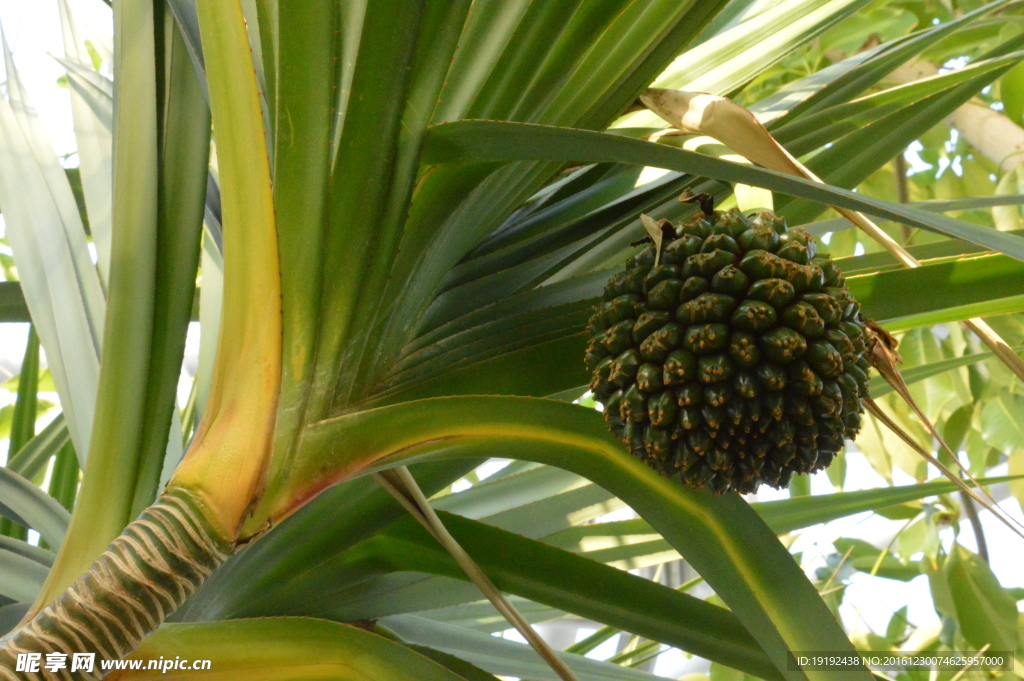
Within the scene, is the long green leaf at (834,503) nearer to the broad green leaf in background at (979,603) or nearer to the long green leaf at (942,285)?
the long green leaf at (942,285)

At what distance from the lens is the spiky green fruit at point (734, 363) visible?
19.0 inches

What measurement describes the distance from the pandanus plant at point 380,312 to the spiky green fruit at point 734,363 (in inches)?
1.5

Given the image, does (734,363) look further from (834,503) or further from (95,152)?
(95,152)

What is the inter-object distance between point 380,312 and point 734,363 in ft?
0.76

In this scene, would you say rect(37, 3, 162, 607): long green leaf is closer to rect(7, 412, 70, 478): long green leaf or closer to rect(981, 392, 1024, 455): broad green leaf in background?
rect(7, 412, 70, 478): long green leaf

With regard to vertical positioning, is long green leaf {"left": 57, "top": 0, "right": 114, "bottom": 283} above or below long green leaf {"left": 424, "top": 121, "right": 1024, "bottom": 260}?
above

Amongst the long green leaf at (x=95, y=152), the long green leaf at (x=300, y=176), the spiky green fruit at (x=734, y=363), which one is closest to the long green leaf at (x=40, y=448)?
the long green leaf at (x=95, y=152)

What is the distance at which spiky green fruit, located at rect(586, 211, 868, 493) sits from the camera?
1.58ft

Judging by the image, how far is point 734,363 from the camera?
49 centimetres

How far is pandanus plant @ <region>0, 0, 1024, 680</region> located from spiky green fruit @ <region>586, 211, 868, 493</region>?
0.12 ft

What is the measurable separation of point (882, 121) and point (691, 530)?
442 millimetres

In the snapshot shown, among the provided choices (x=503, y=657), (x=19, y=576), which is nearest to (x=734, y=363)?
(x=503, y=657)

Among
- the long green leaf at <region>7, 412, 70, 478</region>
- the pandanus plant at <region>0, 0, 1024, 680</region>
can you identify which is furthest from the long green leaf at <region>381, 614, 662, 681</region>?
the long green leaf at <region>7, 412, 70, 478</region>

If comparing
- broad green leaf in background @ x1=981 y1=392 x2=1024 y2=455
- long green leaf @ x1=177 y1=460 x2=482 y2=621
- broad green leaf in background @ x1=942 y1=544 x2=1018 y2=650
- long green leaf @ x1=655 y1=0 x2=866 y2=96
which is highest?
long green leaf @ x1=655 y1=0 x2=866 y2=96
